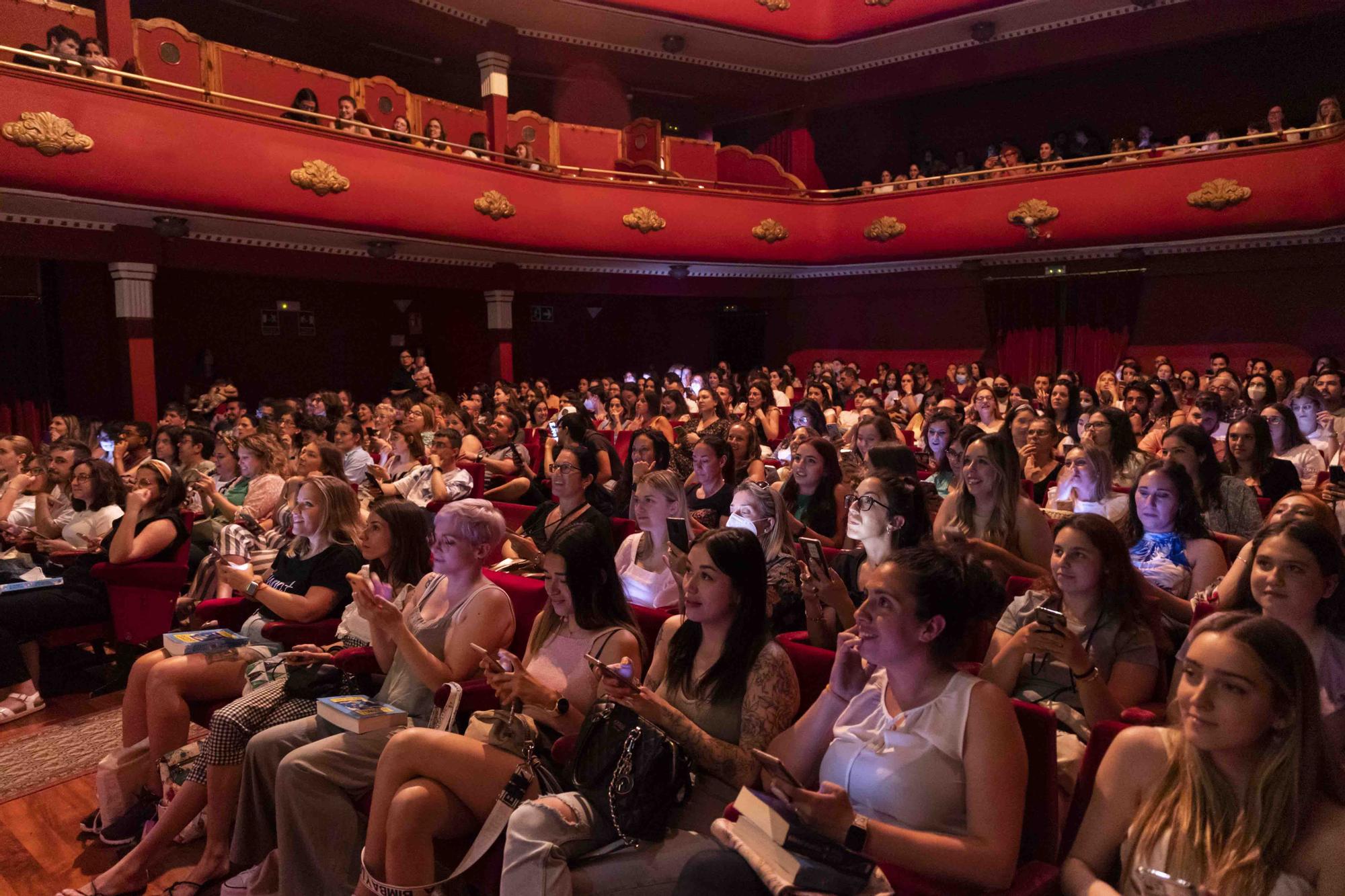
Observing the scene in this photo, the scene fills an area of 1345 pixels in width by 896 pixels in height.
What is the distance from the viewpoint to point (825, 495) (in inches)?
157

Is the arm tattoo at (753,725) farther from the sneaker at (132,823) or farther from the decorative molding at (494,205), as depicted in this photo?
the decorative molding at (494,205)

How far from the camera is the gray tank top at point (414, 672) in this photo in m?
2.75

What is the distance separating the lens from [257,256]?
1005 centimetres

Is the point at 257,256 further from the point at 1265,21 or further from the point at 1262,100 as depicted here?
the point at 1262,100

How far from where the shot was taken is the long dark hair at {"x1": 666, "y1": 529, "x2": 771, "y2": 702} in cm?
218

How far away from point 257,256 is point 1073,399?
7.86 m

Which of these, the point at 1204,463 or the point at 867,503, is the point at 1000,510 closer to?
the point at 867,503

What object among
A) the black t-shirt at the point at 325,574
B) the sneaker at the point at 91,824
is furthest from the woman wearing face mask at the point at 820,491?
the sneaker at the point at 91,824

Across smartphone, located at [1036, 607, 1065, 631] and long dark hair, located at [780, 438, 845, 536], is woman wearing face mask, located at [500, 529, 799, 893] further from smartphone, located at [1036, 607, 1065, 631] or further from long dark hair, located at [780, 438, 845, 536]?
long dark hair, located at [780, 438, 845, 536]

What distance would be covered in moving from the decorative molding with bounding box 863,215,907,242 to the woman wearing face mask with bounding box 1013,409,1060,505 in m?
8.83

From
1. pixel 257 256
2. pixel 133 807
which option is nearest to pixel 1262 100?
pixel 257 256

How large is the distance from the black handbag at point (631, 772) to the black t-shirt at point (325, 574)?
5.09ft

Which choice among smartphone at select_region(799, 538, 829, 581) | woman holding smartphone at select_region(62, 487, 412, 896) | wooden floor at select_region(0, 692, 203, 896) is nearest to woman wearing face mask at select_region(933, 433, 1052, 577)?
smartphone at select_region(799, 538, 829, 581)

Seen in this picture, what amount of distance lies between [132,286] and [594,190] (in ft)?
17.3
